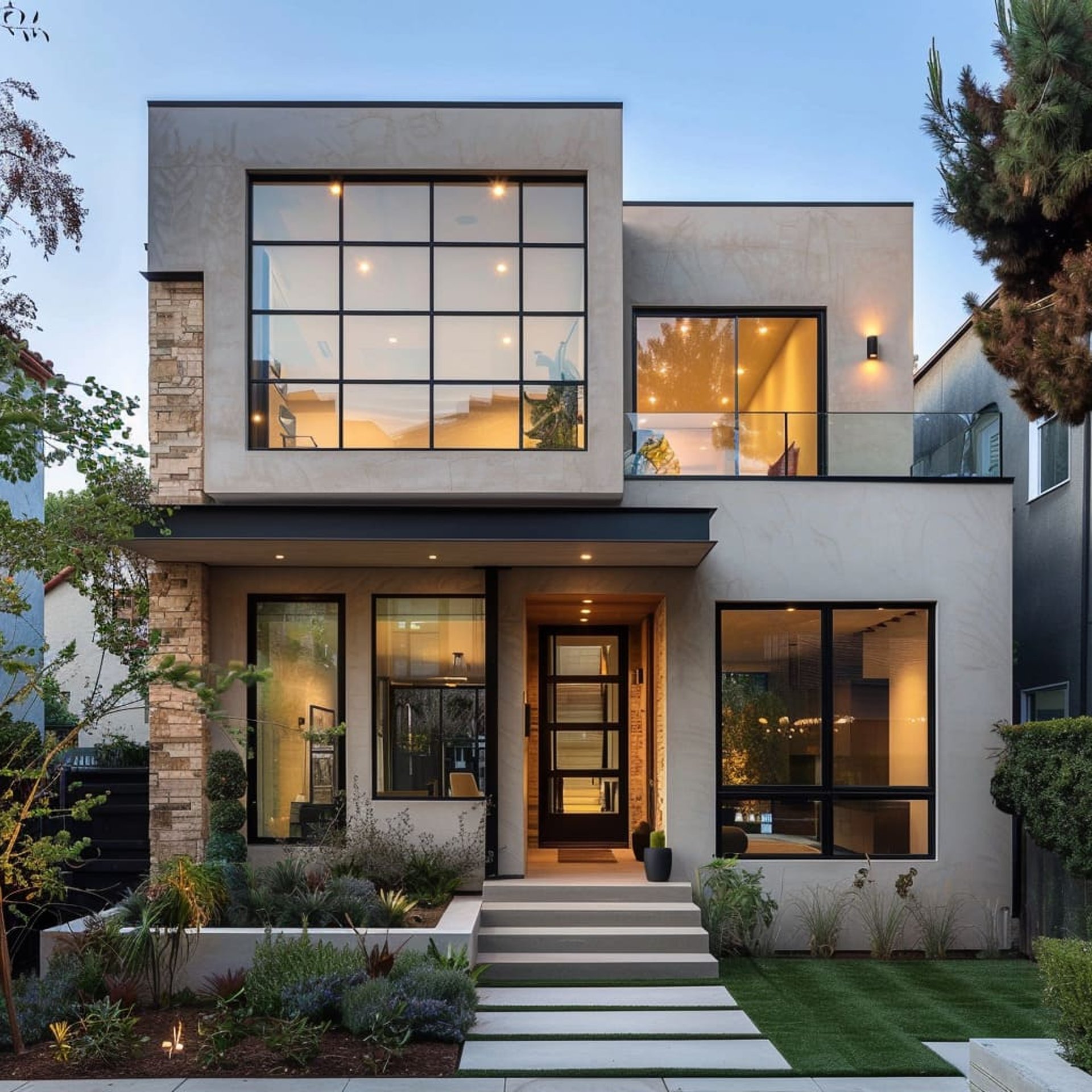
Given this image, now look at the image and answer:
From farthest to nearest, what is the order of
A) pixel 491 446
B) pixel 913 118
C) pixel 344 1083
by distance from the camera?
pixel 491 446, pixel 913 118, pixel 344 1083

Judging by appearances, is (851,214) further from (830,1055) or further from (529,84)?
(830,1055)

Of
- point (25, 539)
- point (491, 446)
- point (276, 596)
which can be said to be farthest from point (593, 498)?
point (25, 539)

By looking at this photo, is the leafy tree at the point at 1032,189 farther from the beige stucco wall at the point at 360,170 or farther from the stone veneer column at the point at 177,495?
the stone veneer column at the point at 177,495

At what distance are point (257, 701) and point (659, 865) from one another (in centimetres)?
450

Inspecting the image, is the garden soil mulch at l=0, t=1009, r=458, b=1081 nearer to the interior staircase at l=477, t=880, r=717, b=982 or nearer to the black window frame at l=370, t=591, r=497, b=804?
the interior staircase at l=477, t=880, r=717, b=982

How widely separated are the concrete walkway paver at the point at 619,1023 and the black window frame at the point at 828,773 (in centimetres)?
302

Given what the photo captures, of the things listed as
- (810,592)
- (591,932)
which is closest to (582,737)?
(810,592)

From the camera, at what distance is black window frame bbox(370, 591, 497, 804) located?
37.4 feet

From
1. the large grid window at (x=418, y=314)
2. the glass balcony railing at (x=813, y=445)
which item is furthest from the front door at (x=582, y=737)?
the large grid window at (x=418, y=314)

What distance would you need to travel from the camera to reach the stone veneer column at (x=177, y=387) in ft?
36.2

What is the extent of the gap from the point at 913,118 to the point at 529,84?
4978mm

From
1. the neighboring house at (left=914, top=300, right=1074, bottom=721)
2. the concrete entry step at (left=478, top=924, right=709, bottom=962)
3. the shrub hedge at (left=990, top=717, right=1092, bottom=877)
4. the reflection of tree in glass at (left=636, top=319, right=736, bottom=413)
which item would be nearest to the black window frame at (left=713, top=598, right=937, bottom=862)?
the shrub hedge at (left=990, top=717, right=1092, bottom=877)

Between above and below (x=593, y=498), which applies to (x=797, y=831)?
below

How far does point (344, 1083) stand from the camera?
264 inches
